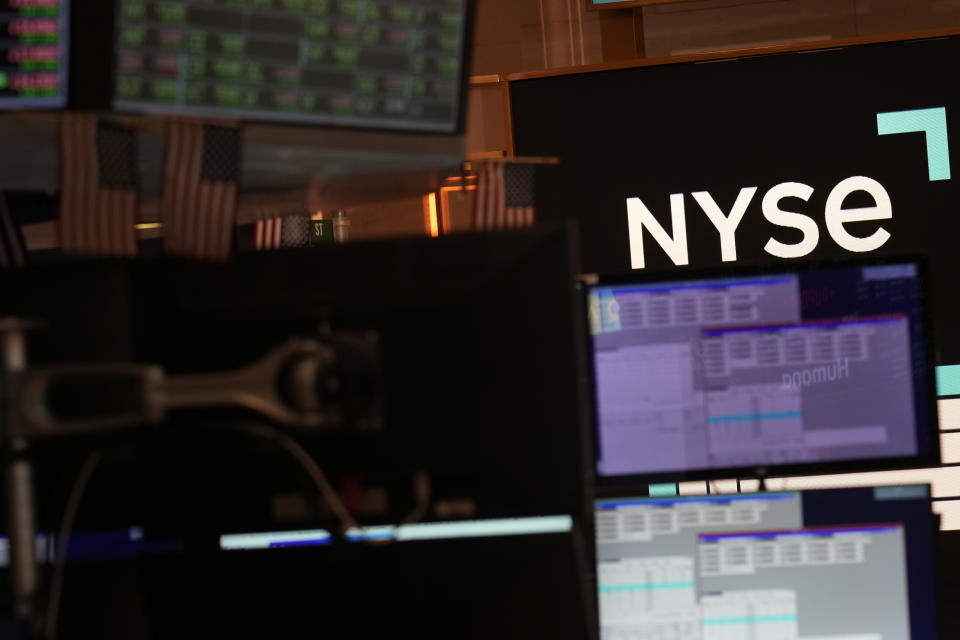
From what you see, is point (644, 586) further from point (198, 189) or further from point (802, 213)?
point (802, 213)

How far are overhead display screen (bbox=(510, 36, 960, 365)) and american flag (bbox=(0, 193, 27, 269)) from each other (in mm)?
2226

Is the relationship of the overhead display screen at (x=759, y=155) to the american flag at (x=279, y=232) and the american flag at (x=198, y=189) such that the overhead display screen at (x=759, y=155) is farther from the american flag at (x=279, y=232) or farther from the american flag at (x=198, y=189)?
the american flag at (x=198, y=189)

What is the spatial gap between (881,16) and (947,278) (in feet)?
3.71

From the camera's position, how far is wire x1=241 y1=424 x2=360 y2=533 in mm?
1017

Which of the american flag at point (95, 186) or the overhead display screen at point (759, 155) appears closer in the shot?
the american flag at point (95, 186)

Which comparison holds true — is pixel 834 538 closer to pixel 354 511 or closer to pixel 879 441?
pixel 879 441

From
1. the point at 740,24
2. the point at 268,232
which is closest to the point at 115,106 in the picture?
the point at 268,232

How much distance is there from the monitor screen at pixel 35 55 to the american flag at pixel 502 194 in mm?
870

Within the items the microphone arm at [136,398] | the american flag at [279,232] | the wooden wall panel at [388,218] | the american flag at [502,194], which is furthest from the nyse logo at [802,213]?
the microphone arm at [136,398]

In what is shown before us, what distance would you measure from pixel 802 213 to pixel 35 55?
9.25 feet

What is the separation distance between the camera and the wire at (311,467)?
1.02 meters

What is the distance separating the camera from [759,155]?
3609 millimetres

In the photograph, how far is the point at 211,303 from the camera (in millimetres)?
1130

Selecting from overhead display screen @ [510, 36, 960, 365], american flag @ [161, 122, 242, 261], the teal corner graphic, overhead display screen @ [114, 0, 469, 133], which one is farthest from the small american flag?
the teal corner graphic
